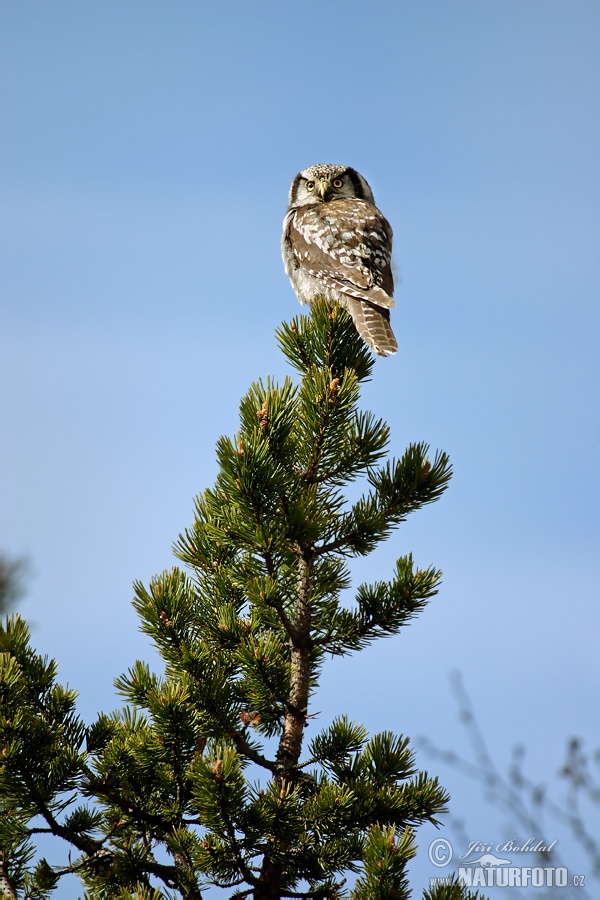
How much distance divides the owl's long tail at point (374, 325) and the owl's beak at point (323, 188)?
8.30 feet

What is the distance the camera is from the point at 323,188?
7340 mm

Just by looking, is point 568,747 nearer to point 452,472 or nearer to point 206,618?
point 452,472

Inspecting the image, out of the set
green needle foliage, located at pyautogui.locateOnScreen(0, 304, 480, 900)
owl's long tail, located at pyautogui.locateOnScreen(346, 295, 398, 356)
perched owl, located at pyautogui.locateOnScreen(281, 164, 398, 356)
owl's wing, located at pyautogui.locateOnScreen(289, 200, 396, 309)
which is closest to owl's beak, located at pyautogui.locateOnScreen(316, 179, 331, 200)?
perched owl, located at pyautogui.locateOnScreen(281, 164, 398, 356)

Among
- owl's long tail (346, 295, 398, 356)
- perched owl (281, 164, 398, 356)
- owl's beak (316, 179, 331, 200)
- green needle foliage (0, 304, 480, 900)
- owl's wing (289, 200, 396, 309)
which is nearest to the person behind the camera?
green needle foliage (0, 304, 480, 900)

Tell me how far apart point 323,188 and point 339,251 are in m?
1.65

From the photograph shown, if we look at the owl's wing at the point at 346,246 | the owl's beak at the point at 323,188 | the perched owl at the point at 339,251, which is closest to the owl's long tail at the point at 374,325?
the perched owl at the point at 339,251

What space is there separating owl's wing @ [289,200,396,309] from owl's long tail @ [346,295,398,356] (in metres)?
0.14

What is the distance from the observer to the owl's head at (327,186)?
740 centimetres

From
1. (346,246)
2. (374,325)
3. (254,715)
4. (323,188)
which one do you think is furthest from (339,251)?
(254,715)

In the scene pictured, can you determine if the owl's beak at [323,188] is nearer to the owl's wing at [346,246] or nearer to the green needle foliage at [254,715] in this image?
the owl's wing at [346,246]

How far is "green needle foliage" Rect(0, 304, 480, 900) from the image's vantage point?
10.6ft

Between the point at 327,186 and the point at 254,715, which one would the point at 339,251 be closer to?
the point at 327,186

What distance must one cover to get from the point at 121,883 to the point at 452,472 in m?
2.22

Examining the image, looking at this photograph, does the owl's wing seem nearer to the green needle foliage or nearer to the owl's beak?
the owl's beak
